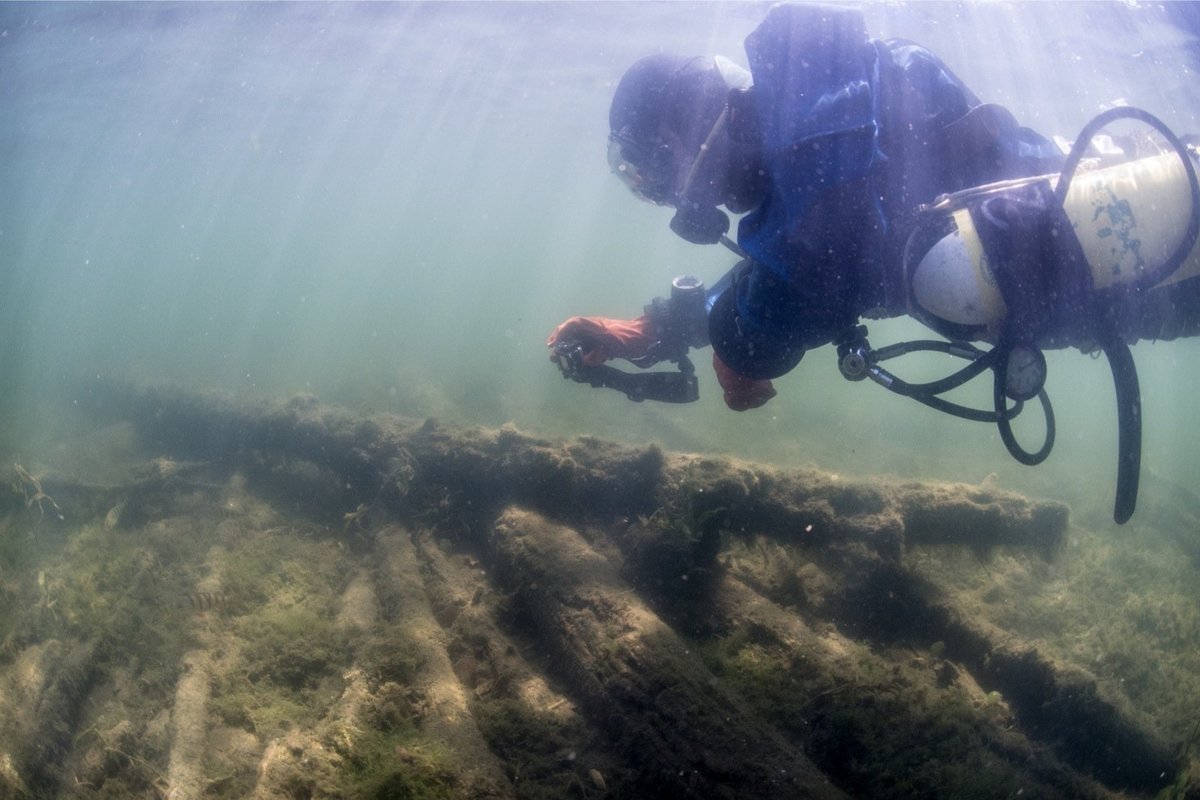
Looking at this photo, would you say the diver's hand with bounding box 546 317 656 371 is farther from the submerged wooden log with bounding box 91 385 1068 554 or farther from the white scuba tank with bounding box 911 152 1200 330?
the white scuba tank with bounding box 911 152 1200 330

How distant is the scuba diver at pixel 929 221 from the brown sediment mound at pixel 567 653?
239cm

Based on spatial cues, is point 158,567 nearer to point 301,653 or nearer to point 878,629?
point 301,653

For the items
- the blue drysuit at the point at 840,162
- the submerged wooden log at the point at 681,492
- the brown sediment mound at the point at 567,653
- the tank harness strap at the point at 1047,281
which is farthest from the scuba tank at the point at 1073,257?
the submerged wooden log at the point at 681,492

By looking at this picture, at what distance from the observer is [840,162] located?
8.13 ft

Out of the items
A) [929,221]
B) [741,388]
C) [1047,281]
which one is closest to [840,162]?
[929,221]

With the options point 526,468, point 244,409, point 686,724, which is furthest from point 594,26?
point 686,724

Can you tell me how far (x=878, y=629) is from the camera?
5.37m

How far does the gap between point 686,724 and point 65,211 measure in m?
91.8

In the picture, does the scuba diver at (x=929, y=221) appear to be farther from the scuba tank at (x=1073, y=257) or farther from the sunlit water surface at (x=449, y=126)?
the sunlit water surface at (x=449, y=126)

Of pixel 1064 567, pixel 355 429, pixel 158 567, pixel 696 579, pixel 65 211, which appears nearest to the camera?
pixel 696 579

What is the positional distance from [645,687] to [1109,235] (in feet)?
11.3

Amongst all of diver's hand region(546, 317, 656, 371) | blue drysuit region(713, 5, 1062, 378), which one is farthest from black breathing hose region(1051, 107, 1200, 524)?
diver's hand region(546, 317, 656, 371)

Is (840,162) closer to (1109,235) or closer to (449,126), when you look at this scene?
(1109,235)

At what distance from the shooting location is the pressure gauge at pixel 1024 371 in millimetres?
2555
